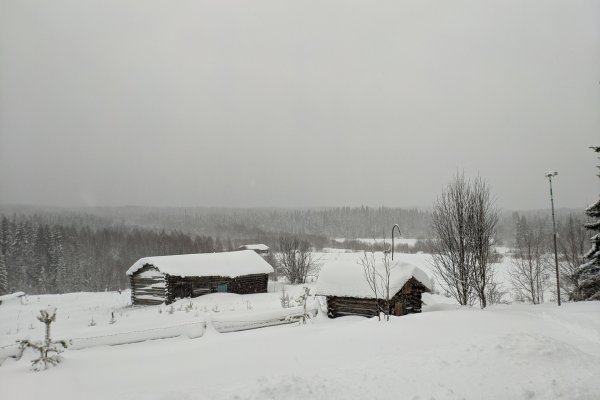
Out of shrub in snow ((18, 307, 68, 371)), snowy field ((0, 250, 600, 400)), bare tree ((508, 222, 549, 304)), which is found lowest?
bare tree ((508, 222, 549, 304))

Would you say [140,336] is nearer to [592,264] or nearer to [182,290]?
[592,264]

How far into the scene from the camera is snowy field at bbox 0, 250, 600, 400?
7664mm

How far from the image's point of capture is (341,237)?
161125 millimetres

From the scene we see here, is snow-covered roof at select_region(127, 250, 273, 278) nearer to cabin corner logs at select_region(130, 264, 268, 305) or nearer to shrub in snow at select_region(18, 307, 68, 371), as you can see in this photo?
cabin corner logs at select_region(130, 264, 268, 305)

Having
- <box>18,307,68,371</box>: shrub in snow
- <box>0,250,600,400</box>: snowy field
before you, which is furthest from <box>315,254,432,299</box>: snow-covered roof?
<box>18,307,68,371</box>: shrub in snow

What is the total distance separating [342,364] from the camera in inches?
357

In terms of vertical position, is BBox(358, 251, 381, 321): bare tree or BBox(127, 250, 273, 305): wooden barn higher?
BBox(358, 251, 381, 321): bare tree

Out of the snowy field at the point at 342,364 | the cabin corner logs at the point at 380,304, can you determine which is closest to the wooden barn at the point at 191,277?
the cabin corner logs at the point at 380,304

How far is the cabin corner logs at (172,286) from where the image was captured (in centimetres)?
3114

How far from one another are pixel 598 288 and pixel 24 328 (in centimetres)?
3108

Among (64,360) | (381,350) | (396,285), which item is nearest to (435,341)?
(381,350)

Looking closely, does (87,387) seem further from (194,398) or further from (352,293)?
(352,293)

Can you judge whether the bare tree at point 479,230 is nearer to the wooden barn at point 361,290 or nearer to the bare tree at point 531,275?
the wooden barn at point 361,290

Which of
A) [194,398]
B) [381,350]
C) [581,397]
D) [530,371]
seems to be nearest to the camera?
[194,398]
